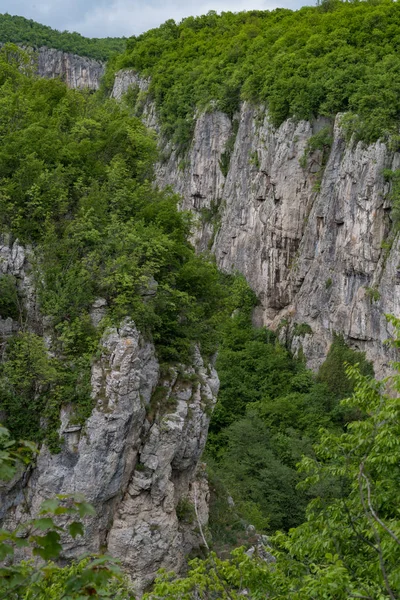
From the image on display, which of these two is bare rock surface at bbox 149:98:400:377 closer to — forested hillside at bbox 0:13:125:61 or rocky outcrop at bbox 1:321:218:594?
rocky outcrop at bbox 1:321:218:594

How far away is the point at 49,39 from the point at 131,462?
6517cm

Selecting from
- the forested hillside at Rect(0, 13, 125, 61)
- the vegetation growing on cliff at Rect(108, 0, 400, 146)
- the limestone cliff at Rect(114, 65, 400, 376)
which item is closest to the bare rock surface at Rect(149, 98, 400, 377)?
the limestone cliff at Rect(114, 65, 400, 376)

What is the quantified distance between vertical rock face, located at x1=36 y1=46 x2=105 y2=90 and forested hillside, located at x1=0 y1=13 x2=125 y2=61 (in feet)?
2.66

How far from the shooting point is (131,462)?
1224 centimetres

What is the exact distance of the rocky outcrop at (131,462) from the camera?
11289 millimetres

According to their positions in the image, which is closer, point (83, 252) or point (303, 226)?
point (83, 252)

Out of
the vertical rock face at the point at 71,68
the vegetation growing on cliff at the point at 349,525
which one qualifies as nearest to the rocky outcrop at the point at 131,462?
the vegetation growing on cliff at the point at 349,525

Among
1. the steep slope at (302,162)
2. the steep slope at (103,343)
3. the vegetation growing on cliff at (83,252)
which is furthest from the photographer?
the steep slope at (302,162)

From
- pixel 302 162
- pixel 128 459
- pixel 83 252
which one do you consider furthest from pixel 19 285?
pixel 302 162

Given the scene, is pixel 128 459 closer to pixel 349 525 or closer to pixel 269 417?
pixel 349 525

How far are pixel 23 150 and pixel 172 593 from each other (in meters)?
10.6

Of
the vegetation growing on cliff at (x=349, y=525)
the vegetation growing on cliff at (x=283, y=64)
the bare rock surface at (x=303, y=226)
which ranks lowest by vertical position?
the vegetation growing on cliff at (x=349, y=525)

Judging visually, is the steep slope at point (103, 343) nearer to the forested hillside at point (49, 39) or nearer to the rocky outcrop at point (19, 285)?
the rocky outcrop at point (19, 285)

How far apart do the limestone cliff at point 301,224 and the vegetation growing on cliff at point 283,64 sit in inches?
49.7
